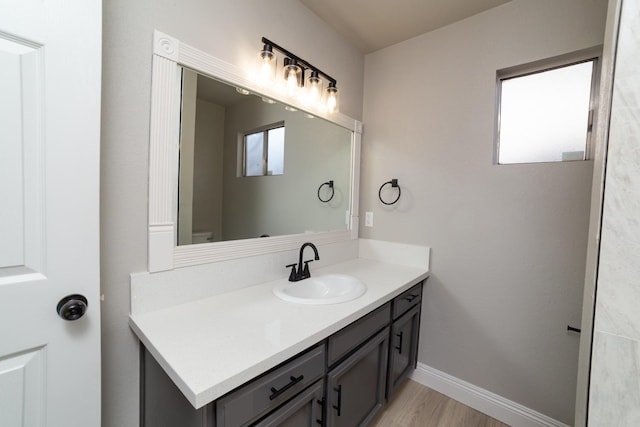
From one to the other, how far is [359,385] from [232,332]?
760 millimetres

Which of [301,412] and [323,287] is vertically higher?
[323,287]

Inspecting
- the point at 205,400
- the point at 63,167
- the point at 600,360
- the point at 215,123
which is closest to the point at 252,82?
the point at 215,123

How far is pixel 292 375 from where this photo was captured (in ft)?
2.94

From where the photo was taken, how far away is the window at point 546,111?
1430mm

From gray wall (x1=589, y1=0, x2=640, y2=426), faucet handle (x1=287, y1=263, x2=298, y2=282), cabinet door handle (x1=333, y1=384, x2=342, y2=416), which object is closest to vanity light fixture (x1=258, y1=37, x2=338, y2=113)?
faucet handle (x1=287, y1=263, x2=298, y2=282)

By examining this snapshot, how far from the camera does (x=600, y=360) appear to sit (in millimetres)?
635

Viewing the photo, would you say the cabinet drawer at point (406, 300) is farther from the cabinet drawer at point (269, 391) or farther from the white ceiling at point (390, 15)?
the white ceiling at point (390, 15)

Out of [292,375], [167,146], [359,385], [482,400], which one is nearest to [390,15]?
[167,146]

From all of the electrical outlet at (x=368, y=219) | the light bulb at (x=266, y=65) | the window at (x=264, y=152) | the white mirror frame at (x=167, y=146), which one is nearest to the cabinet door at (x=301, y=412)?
the white mirror frame at (x=167, y=146)

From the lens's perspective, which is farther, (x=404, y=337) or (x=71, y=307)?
(x=404, y=337)

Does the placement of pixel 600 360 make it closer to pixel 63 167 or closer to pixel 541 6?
pixel 63 167

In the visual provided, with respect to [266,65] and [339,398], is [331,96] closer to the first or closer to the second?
[266,65]

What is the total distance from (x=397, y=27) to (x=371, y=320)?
191 centimetres

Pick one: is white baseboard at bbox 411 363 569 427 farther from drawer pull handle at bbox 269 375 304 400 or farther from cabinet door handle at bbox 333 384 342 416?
drawer pull handle at bbox 269 375 304 400
